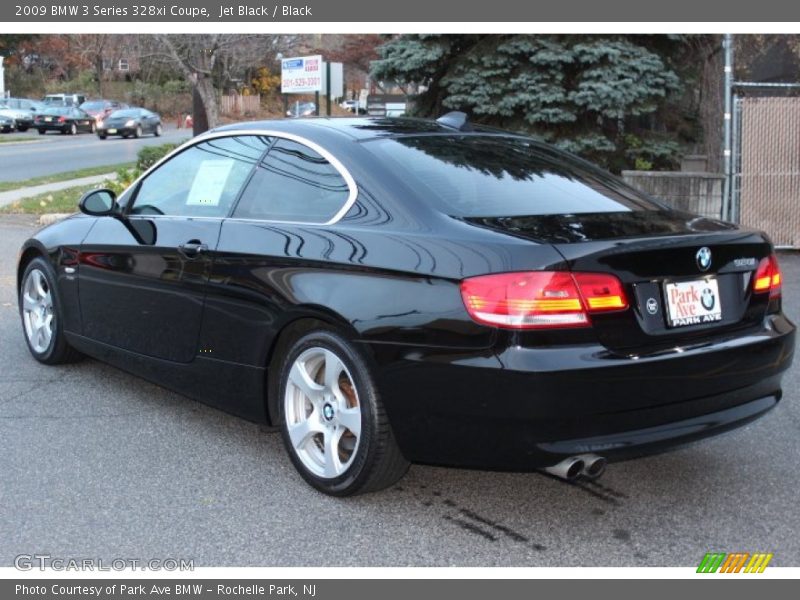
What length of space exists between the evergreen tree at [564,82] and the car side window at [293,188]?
773 cm

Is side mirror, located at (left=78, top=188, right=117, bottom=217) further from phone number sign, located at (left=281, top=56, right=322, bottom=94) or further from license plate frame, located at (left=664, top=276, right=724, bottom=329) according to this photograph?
phone number sign, located at (left=281, top=56, right=322, bottom=94)

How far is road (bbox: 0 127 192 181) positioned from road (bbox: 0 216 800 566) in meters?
18.9

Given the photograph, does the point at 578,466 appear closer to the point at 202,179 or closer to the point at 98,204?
the point at 202,179

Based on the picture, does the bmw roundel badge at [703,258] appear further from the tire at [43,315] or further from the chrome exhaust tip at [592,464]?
the tire at [43,315]

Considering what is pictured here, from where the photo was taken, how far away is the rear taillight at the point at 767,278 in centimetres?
400

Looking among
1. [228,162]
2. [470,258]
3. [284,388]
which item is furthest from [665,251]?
[228,162]

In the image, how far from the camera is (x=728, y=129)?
35.5 ft

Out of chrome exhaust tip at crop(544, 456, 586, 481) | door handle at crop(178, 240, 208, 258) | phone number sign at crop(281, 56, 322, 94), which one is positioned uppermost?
phone number sign at crop(281, 56, 322, 94)

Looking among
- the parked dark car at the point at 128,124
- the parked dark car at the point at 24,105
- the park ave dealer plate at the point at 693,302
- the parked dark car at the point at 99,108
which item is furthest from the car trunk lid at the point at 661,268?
the parked dark car at the point at 24,105

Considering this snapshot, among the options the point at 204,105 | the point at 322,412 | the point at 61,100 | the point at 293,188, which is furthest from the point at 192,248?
the point at 61,100

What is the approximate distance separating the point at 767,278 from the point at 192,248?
2.64 m

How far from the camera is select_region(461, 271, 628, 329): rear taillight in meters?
3.38

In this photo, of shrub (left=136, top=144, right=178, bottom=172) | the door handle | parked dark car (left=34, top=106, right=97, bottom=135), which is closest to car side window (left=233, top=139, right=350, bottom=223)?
the door handle

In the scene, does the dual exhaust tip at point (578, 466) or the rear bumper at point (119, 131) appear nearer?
the dual exhaust tip at point (578, 466)
